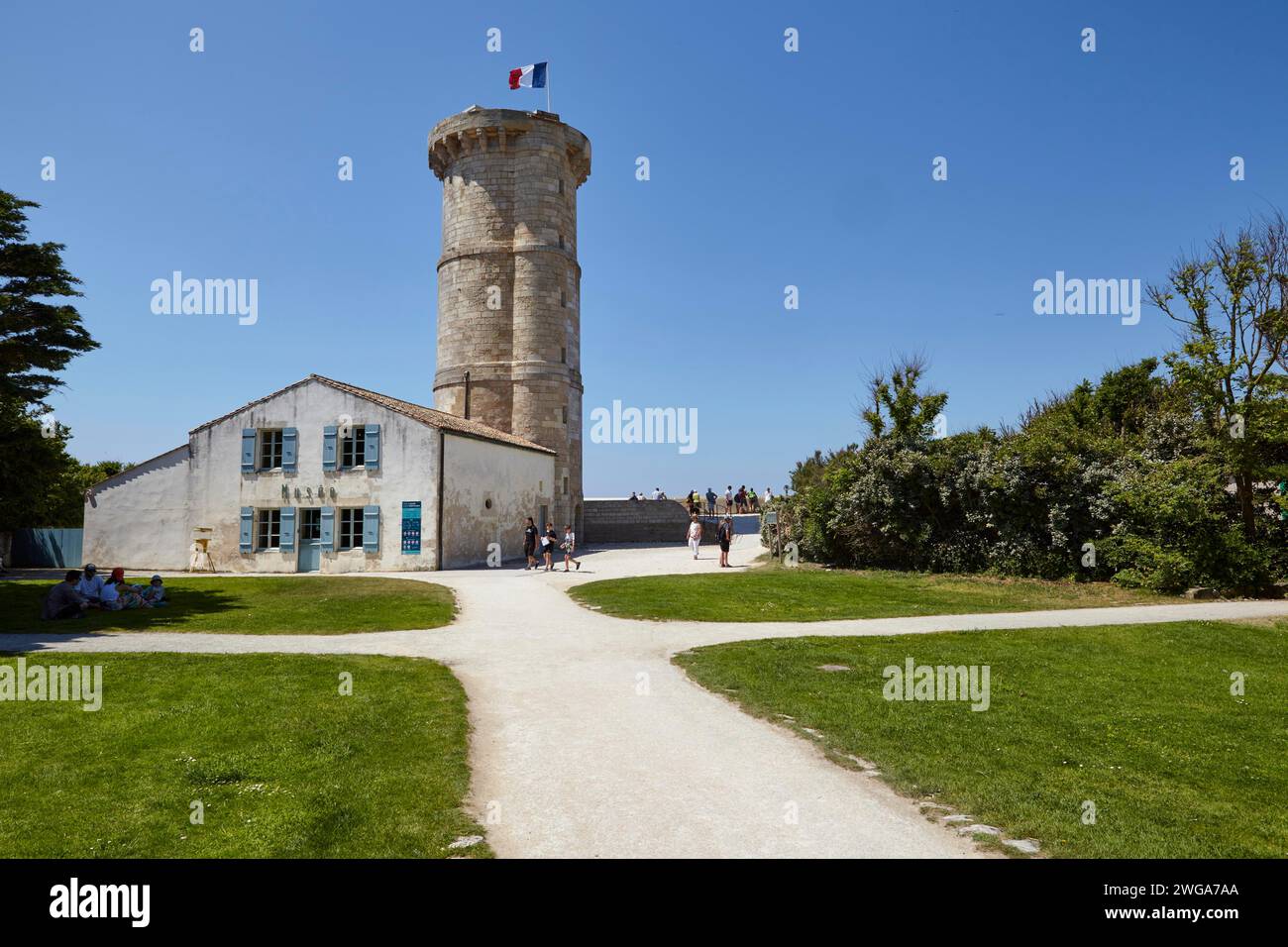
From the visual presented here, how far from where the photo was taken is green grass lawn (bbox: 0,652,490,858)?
479 cm

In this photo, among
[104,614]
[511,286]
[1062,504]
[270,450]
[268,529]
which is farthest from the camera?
[511,286]

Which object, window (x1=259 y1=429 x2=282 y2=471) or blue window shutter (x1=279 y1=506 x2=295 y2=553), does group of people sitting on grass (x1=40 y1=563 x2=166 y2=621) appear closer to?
blue window shutter (x1=279 y1=506 x2=295 y2=553)

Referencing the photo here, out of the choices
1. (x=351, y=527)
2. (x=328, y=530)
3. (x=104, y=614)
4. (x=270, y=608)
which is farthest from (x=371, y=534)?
(x=104, y=614)

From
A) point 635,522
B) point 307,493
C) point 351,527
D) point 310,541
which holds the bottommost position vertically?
point 310,541

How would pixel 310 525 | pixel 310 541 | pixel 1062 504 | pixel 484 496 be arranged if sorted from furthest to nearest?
pixel 484 496, pixel 310 525, pixel 310 541, pixel 1062 504

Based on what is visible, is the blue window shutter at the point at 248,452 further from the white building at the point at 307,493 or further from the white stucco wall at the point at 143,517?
the white stucco wall at the point at 143,517

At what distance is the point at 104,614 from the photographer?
1525cm

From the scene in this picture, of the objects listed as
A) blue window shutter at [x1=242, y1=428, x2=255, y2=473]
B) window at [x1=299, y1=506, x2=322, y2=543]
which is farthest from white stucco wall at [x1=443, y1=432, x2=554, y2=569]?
blue window shutter at [x1=242, y1=428, x2=255, y2=473]

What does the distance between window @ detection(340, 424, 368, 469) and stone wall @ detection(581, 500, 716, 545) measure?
17.4m

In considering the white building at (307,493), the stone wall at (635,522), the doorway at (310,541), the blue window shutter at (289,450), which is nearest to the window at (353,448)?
the white building at (307,493)

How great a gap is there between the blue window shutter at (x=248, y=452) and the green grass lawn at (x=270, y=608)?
5847mm

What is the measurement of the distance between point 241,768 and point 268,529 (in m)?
22.0

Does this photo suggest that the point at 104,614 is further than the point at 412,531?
No

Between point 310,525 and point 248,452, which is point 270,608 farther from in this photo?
point 248,452
